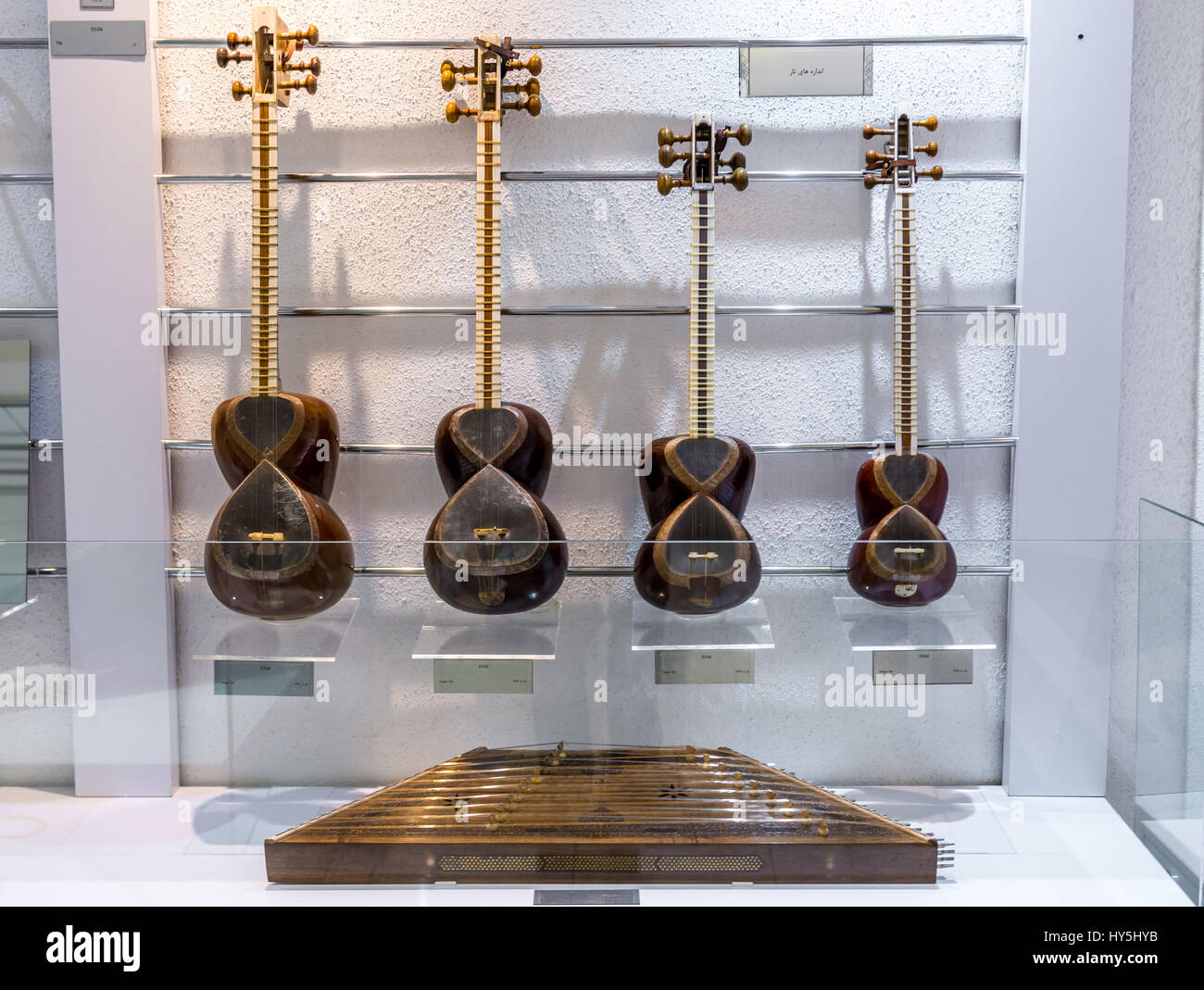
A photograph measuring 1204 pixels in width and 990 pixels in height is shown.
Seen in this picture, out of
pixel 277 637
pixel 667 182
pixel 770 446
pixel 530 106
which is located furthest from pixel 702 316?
pixel 277 637

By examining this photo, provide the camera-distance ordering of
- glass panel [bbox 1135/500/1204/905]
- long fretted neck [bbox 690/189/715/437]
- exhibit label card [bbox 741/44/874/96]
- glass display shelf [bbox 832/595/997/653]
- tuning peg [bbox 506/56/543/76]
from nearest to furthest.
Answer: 1. glass panel [bbox 1135/500/1204/905]
2. glass display shelf [bbox 832/595/997/653]
3. tuning peg [bbox 506/56/543/76]
4. long fretted neck [bbox 690/189/715/437]
5. exhibit label card [bbox 741/44/874/96]

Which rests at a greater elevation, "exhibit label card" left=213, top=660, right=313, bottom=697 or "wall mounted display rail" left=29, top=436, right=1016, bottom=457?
"wall mounted display rail" left=29, top=436, right=1016, bottom=457

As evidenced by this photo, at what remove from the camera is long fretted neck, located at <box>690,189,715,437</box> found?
86.8 inches

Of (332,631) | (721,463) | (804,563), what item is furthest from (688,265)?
(332,631)

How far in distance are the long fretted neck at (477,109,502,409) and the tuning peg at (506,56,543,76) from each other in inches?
3.6

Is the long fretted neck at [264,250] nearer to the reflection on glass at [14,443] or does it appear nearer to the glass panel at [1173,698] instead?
the reflection on glass at [14,443]

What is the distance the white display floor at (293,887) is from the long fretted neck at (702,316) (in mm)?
743

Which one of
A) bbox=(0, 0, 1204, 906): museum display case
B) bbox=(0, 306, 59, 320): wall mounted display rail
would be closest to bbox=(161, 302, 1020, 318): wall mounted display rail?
bbox=(0, 0, 1204, 906): museum display case

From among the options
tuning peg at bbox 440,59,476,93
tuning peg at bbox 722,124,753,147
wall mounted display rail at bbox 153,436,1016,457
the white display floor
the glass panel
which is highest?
tuning peg at bbox 440,59,476,93

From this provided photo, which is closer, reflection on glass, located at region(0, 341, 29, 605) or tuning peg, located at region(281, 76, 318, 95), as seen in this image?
tuning peg, located at region(281, 76, 318, 95)

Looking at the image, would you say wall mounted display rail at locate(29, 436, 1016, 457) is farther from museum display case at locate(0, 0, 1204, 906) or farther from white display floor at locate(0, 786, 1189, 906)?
white display floor at locate(0, 786, 1189, 906)

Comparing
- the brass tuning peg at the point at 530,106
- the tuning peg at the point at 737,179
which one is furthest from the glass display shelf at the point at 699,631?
the brass tuning peg at the point at 530,106

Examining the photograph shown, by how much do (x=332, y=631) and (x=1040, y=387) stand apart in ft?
4.84

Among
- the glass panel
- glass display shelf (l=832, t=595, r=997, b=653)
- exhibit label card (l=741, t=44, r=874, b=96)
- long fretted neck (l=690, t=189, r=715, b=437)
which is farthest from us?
exhibit label card (l=741, t=44, r=874, b=96)
